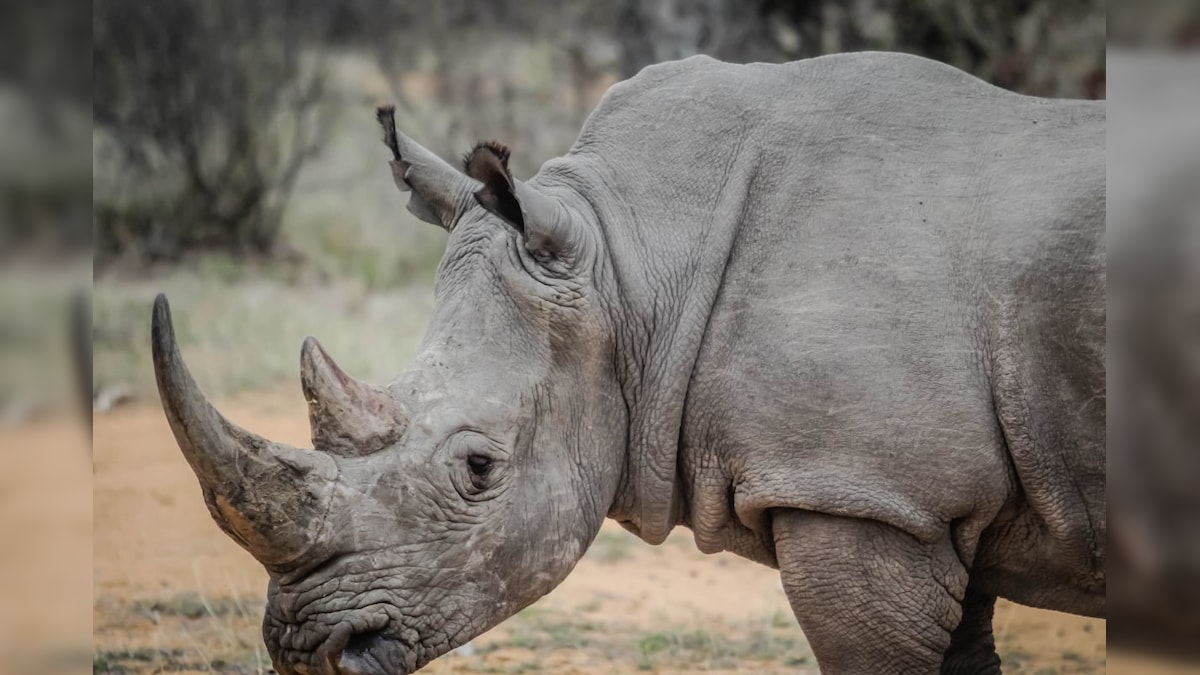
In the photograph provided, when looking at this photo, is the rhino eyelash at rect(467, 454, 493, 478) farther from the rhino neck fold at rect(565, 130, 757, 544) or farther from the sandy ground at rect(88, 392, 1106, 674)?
the sandy ground at rect(88, 392, 1106, 674)

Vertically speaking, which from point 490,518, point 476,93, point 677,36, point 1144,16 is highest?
point 476,93

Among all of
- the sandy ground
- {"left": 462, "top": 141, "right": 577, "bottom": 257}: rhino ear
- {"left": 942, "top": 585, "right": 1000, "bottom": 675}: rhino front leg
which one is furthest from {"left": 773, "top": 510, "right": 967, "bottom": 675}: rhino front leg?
the sandy ground

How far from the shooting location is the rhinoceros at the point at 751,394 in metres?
3.67

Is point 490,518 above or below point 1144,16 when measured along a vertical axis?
above

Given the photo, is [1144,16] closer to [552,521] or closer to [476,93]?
[552,521]

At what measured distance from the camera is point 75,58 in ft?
5.49

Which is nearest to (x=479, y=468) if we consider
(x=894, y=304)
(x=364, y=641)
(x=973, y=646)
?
(x=364, y=641)

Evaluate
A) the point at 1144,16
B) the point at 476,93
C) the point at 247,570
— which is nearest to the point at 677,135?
the point at 1144,16

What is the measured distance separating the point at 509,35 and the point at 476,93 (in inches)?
70.1

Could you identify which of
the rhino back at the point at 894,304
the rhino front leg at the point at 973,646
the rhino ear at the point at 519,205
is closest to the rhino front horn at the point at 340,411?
the rhino ear at the point at 519,205

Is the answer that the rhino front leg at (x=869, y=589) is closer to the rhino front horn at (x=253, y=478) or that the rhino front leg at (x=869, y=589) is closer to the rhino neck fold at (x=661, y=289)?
the rhino neck fold at (x=661, y=289)

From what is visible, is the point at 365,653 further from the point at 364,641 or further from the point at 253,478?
the point at 253,478

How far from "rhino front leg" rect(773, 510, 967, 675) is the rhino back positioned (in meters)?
0.08

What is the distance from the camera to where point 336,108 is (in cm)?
1639
